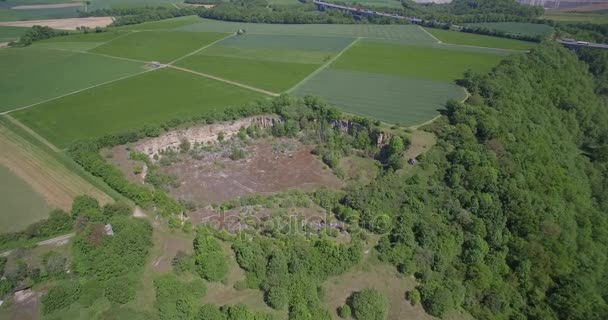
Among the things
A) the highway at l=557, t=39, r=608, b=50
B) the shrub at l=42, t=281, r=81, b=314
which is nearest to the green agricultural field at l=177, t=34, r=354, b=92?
the shrub at l=42, t=281, r=81, b=314

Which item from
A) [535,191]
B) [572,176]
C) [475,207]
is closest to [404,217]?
[475,207]

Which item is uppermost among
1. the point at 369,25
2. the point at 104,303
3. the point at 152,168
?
the point at 369,25

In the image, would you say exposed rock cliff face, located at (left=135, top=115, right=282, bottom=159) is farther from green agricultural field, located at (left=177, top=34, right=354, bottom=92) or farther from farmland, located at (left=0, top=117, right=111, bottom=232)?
green agricultural field, located at (left=177, top=34, right=354, bottom=92)

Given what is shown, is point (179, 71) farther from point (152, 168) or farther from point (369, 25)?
point (369, 25)

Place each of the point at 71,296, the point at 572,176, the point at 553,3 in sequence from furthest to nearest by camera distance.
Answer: the point at 553,3 → the point at 572,176 → the point at 71,296

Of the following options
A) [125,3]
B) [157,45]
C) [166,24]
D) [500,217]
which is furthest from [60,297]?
[125,3]

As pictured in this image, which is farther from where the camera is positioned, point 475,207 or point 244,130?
point 244,130

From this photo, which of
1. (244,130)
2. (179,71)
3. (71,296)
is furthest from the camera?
(179,71)
